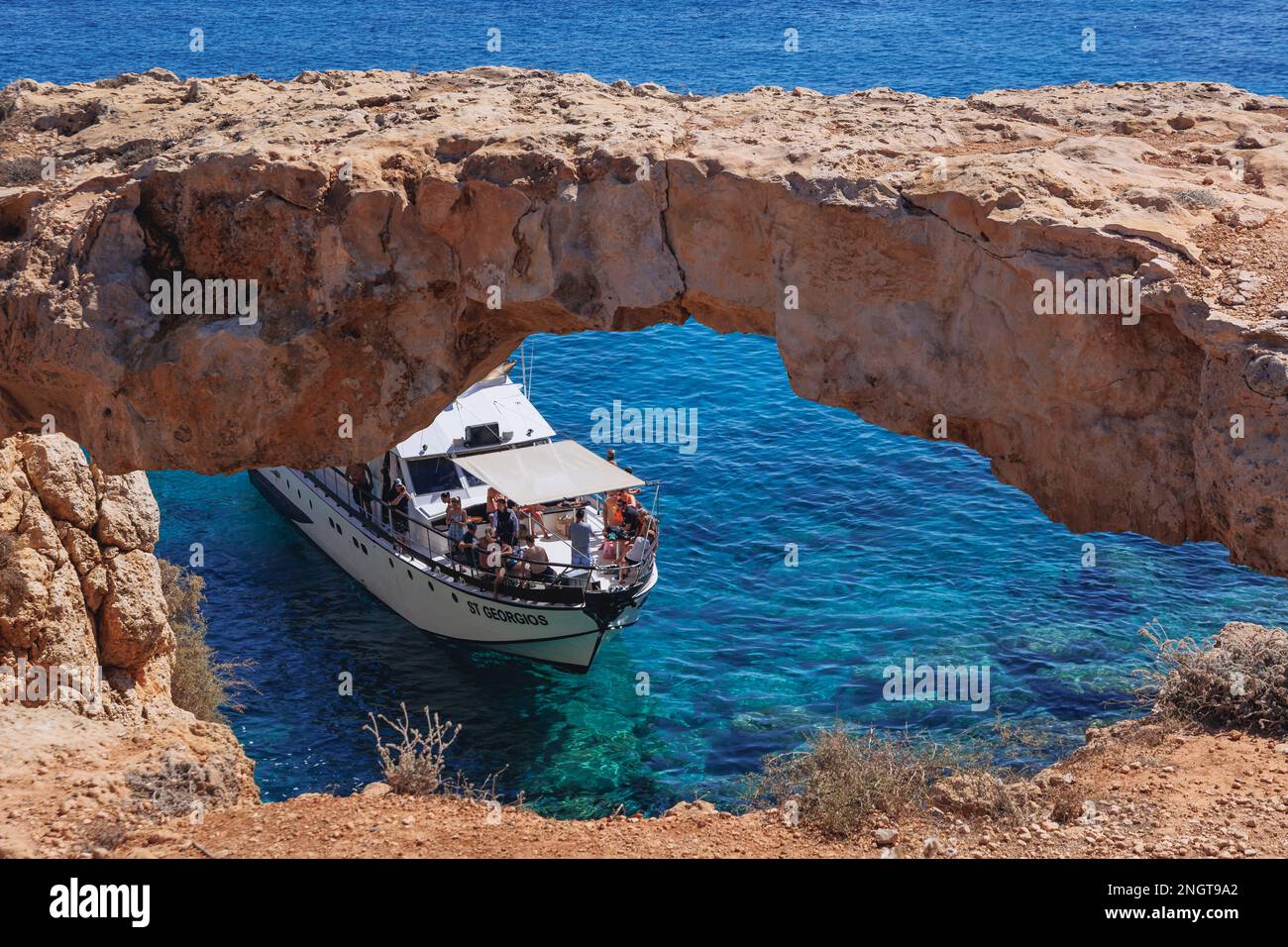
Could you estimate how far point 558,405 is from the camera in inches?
1266

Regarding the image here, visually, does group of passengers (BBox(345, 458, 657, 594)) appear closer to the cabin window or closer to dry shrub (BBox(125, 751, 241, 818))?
the cabin window

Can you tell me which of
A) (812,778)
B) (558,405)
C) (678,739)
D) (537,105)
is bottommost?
(678,739)

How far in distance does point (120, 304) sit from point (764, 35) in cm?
4657

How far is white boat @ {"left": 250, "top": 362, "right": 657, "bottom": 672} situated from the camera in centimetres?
2283

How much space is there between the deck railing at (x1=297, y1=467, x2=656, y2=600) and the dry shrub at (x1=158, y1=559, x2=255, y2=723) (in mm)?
3542

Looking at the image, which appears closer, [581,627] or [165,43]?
[581,627]

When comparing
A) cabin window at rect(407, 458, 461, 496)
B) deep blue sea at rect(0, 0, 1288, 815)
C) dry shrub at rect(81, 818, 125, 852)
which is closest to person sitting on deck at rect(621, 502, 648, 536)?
deep blue sea at rect(0, 0, 1288, 815)

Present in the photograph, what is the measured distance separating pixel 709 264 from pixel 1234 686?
700cm

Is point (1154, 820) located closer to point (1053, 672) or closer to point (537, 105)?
point (537, 105)

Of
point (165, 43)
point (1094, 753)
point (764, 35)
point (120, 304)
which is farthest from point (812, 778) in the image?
point (165, 43)

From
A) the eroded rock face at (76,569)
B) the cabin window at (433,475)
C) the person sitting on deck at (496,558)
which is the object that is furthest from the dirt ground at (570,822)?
the cabin window at (433,475)

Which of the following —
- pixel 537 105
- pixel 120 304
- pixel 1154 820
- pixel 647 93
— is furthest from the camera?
pixel 647 93

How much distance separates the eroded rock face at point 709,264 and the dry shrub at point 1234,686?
330 centimetres

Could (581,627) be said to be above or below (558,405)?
below
